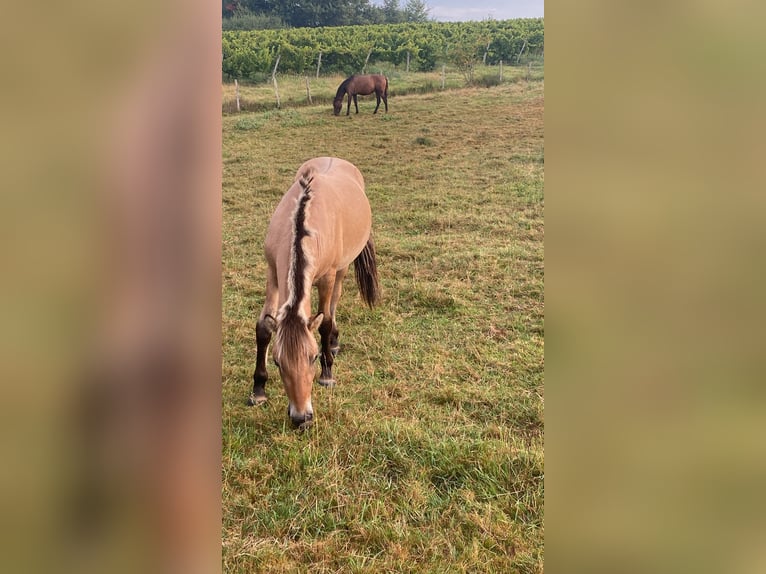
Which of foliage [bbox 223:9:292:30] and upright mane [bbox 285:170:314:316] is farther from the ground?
foliage [bbox 223:9:292:30]

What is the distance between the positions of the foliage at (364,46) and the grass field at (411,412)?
6.27 meters

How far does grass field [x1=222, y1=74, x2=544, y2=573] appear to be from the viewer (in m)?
1.26

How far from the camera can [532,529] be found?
4.22ft

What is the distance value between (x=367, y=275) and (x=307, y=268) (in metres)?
1.25

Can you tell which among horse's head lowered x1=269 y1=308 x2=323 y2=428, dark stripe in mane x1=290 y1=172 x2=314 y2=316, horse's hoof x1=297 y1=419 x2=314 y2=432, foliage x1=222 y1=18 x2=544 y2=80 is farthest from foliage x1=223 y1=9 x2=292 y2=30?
horse's hoof x1=297 y1=419 x2=314 y2=432

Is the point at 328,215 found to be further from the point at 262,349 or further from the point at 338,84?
the point at 338,84

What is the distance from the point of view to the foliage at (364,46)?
1012 centimetres

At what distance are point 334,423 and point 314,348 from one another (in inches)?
13.5

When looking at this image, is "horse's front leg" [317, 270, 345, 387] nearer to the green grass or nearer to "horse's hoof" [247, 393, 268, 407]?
"horse's hoof" [247, 393, 268, 407]

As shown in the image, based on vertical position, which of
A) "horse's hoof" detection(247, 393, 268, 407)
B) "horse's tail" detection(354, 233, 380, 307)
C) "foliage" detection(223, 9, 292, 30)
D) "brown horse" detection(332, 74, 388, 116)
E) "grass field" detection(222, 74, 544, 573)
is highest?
"foliage" detection(223, 9, 292, 30)
